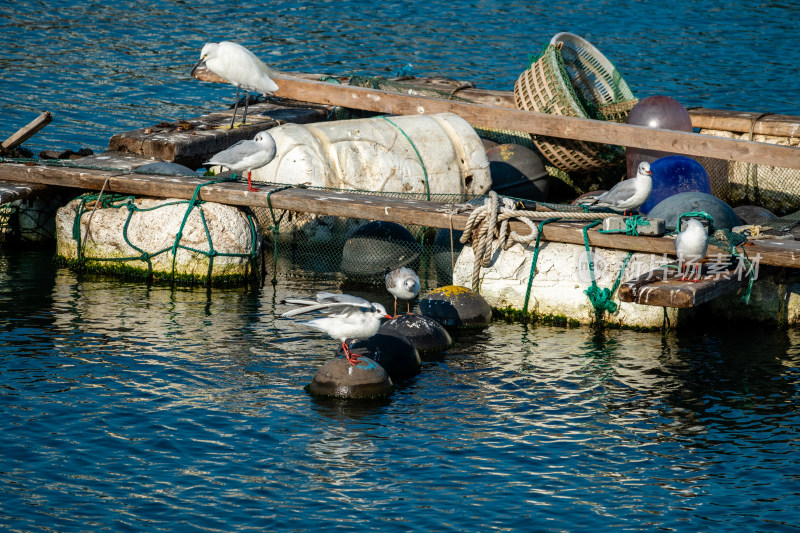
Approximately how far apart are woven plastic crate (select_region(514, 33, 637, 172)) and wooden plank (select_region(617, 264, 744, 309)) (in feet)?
16.2

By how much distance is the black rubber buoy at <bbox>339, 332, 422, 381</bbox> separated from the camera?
31.4 ft

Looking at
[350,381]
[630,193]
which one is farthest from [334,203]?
[350,381]

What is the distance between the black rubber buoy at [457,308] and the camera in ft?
36.2

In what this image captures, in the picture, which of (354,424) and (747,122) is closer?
(354,424)

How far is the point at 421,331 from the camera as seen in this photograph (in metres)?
10.3

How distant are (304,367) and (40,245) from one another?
230 inches

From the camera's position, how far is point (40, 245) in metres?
13.9

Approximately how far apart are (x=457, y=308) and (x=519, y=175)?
15.9 ft

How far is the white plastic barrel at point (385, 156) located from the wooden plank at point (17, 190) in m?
2.69

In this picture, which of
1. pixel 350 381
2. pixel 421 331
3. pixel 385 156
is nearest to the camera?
pixel 350 381

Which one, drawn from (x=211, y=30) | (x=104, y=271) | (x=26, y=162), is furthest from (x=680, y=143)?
(x=211, y=30)

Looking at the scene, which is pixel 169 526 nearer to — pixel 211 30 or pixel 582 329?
pixel 582 329

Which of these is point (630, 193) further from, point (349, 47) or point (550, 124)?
point (349, 47)

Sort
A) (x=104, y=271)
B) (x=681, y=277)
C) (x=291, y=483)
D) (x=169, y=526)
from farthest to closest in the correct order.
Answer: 1. (x=104, y=271)
2. (x=681, y=277)
3. (x=291, y=483)
4. (x=169, y=526)
